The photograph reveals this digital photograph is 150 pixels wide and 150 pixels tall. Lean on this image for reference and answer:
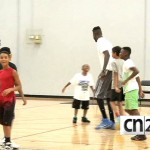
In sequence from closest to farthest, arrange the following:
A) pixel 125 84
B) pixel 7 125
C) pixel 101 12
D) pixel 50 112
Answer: pixel 7 125 < pixel 125 84 < pixel 50 112 < pixel 101 12

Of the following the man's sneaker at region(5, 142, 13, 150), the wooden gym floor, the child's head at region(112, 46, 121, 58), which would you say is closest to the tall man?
the wooden gym floor

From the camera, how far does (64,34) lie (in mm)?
16453

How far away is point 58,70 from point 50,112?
221 inches

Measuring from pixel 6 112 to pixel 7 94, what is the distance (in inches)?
9.3

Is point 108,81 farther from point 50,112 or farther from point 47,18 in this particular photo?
point 47,18

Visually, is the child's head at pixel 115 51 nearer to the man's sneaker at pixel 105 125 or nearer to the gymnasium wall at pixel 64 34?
the man's sneaker at pixel 105 125

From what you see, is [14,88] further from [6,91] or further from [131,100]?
[131,100]

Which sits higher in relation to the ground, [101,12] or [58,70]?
[101,12]

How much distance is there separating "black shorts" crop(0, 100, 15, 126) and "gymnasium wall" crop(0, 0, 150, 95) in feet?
33.8

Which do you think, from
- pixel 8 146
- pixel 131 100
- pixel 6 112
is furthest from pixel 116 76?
pixel 8 146

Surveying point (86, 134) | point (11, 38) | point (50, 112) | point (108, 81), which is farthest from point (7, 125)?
point (11, 38)

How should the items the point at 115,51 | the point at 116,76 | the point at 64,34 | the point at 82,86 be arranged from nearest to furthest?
1. the point at 116,76
2. the point at 115,51
3. the point at 82,86
4. the point at 64,34

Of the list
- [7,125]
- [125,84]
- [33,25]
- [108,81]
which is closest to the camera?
[7,125]

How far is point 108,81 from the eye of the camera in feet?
25.4
